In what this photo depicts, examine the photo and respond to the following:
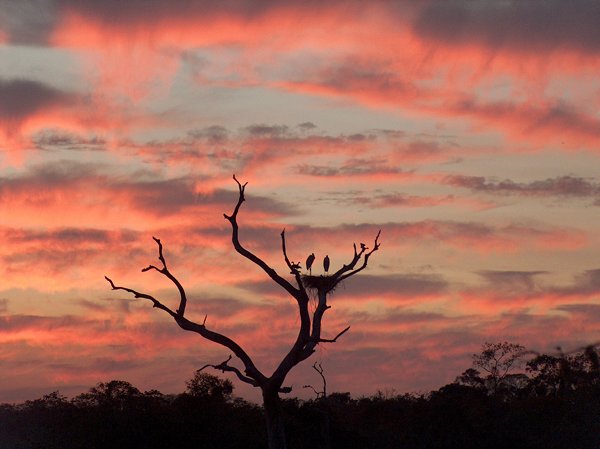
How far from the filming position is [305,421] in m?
48.8

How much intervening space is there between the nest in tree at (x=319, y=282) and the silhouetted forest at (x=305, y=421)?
17.9 meters

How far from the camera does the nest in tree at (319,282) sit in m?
24.0

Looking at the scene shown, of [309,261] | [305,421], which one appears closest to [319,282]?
[309,261]

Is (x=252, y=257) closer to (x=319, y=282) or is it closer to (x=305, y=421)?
(x=319, y=282)

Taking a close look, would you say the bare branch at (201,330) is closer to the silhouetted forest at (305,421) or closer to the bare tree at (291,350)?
the bare tree at (291,350)

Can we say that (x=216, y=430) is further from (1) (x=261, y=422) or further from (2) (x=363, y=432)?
(2) (x=363, y=432)

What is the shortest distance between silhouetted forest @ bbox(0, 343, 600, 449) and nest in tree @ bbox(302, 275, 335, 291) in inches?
706

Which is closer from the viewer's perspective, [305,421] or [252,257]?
[252,257]

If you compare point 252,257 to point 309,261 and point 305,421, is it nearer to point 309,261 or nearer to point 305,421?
point 309,261

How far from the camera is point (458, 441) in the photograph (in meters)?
51.7

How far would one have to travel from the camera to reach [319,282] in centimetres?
2538

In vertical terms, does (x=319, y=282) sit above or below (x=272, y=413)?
above

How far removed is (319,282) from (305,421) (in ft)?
80.7

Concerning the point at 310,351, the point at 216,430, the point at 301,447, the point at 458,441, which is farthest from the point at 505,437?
the point at 310,351
